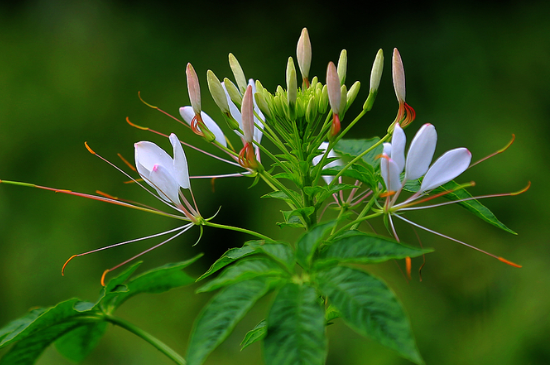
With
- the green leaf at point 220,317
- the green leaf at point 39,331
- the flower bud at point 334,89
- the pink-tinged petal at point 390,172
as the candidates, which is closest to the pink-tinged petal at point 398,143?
the pink-tinged petal at point 390,172

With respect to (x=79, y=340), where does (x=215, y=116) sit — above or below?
above

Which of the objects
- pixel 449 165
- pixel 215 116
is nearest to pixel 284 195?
pixel 449 165

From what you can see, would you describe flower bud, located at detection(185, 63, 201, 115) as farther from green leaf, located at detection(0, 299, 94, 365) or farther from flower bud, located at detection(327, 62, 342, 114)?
green leaf, located at detection(0, 299, 94, 365)

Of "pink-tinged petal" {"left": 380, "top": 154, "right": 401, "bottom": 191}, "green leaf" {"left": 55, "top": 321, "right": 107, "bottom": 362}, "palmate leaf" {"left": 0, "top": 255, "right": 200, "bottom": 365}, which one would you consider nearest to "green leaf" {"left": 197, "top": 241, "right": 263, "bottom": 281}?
"palmate leaf" {"left": 0, "top": 255, "right": 200, "bottom": 365}

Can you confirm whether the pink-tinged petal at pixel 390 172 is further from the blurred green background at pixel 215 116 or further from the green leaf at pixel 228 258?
the blurred green background at pixel 215 116

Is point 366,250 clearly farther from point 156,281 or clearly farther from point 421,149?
point 156,281

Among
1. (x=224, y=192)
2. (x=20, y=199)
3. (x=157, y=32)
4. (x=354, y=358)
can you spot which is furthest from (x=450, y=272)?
(x=20, y=199)
